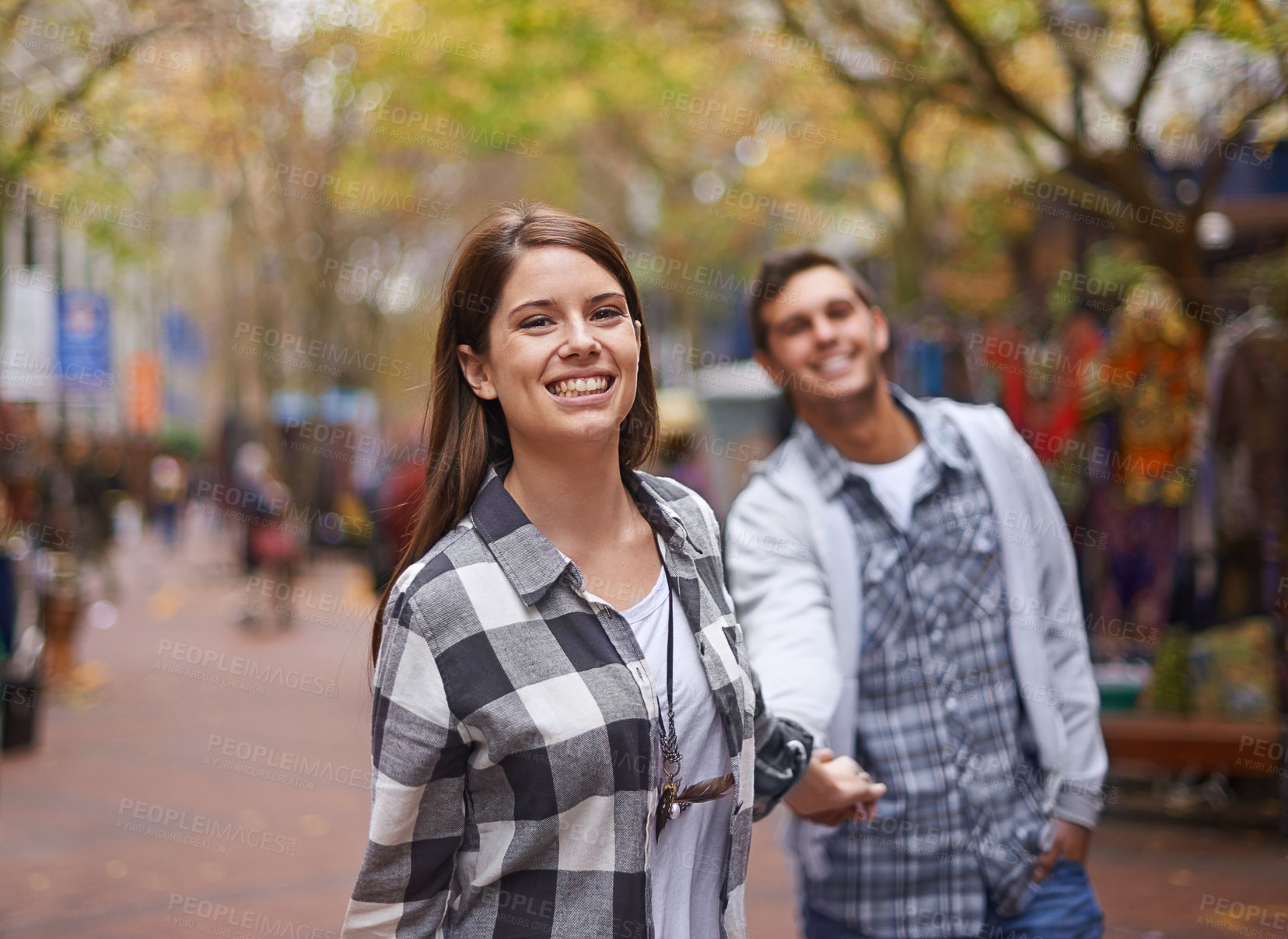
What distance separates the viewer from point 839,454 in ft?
9.59

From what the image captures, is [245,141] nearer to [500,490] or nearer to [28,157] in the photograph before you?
[28,157]

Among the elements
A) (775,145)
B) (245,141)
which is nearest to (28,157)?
(245,141)

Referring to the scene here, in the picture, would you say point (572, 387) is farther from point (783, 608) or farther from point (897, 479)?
point (897, 479)

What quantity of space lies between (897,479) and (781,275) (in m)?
0.55

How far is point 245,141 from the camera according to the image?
18.1m

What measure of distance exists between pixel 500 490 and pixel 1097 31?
27.3ft
